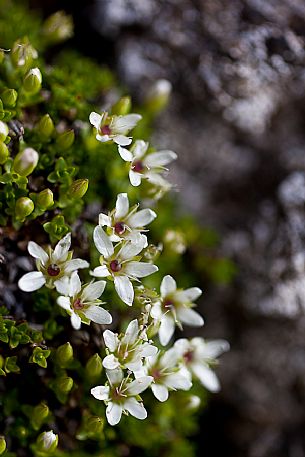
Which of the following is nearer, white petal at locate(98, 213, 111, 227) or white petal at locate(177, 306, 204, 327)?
white petal at locate(98, 213, 111, 227)

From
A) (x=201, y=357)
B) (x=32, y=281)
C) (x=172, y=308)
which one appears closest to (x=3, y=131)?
(x=32, y=281)

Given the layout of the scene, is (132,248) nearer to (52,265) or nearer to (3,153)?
(52,265)

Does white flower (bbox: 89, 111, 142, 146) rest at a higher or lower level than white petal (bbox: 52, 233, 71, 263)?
higher

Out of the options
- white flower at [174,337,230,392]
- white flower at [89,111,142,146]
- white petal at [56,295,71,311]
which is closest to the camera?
white petal at [56,295,71,311]

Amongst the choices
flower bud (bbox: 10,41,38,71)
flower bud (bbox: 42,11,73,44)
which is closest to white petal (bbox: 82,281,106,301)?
flower bud (bbox: 10,41,38,71)

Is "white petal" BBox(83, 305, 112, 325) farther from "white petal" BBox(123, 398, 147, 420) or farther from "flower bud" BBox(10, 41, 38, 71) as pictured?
"flower bud" BBox(10, 41, 38, 71)

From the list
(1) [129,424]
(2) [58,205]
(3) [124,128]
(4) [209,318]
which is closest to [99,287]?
Result: (2) [58,205]
